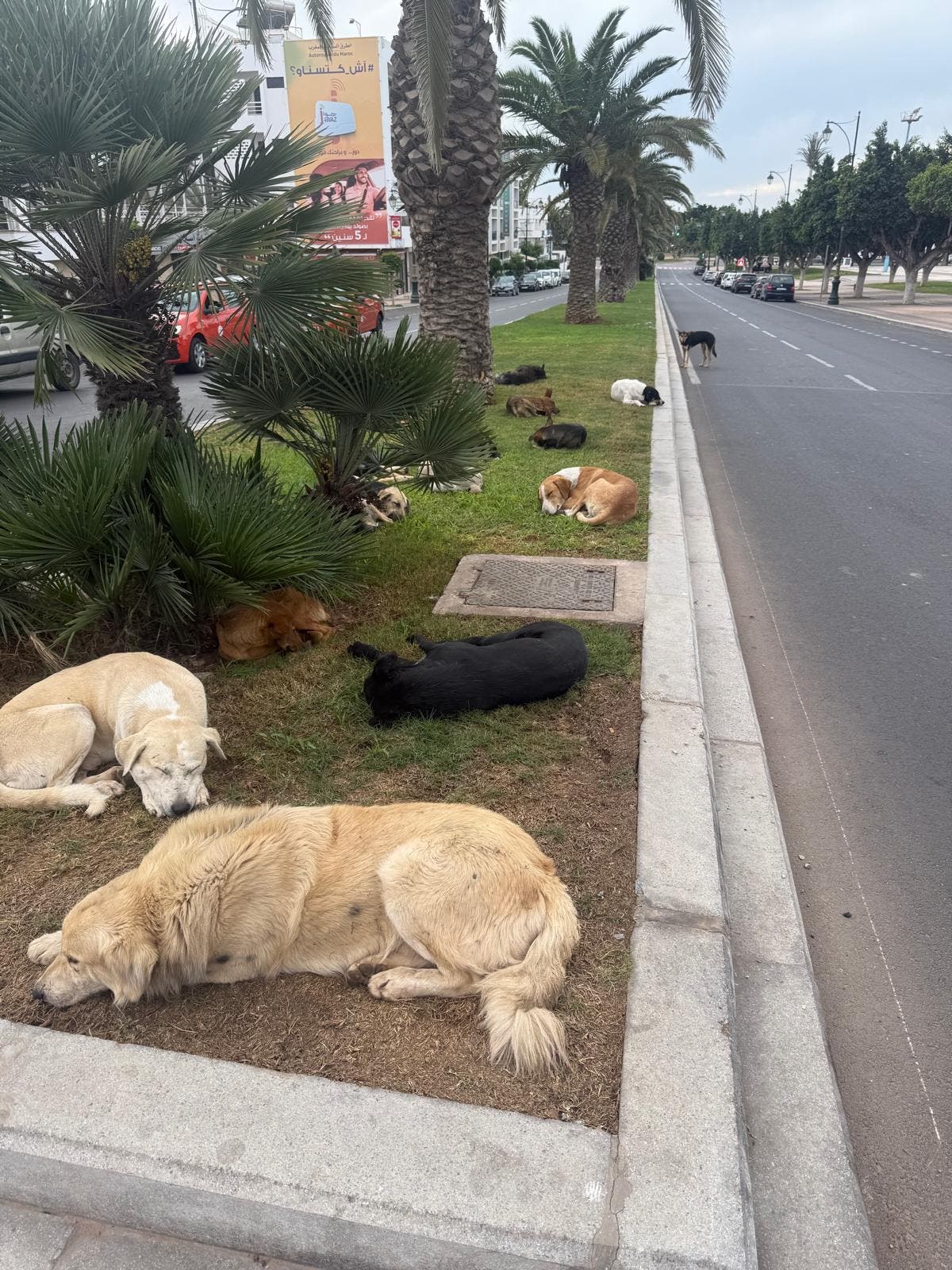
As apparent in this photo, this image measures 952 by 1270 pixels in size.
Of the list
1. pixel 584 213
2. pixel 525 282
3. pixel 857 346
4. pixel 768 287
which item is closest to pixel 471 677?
pixel 857 346

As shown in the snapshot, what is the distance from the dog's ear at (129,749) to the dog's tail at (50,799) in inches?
6.8

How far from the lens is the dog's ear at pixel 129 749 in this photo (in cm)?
356

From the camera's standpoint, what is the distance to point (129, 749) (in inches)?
142

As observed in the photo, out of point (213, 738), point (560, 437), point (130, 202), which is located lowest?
point (213, 738)

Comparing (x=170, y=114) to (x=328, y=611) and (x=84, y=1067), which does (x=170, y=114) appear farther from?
(x=84, y=1067)

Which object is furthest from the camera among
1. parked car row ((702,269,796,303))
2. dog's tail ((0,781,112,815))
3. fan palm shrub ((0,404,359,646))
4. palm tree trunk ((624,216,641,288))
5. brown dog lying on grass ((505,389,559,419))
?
parked car row ((702,269,796,303))

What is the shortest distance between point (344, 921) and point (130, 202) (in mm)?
4932

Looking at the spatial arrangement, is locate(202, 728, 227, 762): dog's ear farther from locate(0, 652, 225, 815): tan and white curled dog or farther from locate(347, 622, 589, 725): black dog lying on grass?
locate(347, 622, 589, 725): black dog lying on grass

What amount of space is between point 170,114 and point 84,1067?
570cm

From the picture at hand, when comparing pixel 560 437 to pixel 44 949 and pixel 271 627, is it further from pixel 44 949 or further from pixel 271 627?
pixel 44 949

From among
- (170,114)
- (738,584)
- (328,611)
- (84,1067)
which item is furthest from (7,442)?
(738,584)

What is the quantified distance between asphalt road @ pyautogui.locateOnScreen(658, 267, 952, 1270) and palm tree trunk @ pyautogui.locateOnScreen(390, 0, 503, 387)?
14.2 ft

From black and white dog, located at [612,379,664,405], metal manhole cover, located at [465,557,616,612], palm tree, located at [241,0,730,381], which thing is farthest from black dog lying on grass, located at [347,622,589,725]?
black and white dog, located at [612,379,664,405]

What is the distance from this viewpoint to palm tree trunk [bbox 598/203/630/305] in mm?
38156
